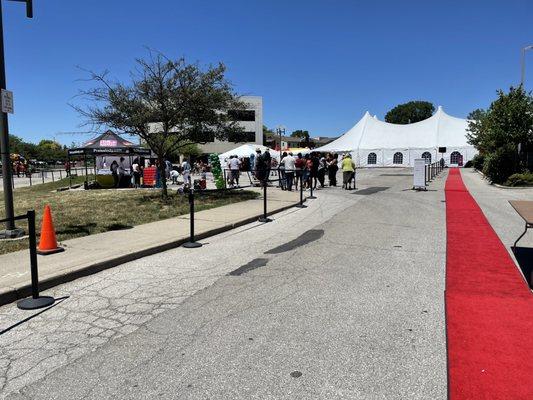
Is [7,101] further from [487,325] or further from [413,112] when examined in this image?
[413,112]

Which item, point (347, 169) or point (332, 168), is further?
point (332, 168)

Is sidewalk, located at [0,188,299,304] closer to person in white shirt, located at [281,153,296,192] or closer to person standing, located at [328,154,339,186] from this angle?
person in white shirt, located at [281,153,296,192]

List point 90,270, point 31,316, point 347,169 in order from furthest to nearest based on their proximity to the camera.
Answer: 1. point 347,169
2. point 90,270
3. point 31,316

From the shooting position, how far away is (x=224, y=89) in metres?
15.1

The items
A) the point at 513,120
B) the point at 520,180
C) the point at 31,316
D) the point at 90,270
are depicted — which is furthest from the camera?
the point at 513,120

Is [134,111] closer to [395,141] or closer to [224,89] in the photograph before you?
[224,89]

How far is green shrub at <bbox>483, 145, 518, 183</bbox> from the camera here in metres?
23.2

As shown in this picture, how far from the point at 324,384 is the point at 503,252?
18.5 ft

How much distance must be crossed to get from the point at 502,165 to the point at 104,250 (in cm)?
2170

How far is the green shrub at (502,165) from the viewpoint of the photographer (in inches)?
915

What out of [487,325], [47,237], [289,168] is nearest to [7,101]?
[47,237]

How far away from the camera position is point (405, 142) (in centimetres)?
5838

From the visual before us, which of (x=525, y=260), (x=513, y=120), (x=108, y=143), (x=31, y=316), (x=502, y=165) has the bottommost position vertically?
(x=31, y=316)

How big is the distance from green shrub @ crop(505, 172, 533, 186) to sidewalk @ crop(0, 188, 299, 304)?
1488 cm
